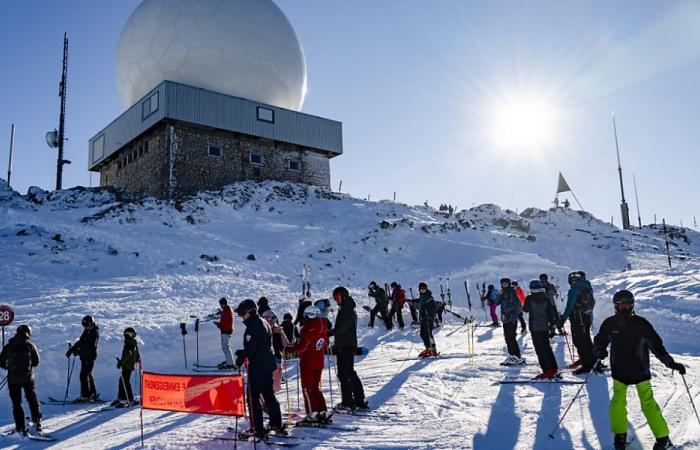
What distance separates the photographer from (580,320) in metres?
9.84

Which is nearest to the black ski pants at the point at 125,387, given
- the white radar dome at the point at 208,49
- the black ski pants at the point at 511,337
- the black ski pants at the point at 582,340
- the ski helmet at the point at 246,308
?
the ski helmet at the point at 246,308

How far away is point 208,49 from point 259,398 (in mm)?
32732

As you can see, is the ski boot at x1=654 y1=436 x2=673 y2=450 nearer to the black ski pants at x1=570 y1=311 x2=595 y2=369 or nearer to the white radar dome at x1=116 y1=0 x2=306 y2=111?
the black ski pants at x1=570 y1=311 x2=595 y2=369

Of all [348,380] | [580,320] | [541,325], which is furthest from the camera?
[580,320]

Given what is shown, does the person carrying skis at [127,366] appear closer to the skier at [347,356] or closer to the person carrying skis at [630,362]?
the skier at [347,356]

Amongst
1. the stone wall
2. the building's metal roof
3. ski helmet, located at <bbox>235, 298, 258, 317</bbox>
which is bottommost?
ski helmet, located at <bbox>235, 298, 258, 317</bbox>

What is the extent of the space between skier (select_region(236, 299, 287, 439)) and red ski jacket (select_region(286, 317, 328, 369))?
63cm

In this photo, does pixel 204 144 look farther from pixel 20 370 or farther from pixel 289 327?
pixel 20 370

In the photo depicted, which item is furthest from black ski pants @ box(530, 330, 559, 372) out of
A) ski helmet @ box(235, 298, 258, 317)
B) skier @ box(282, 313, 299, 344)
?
skier @ box(282, 313, 299, 344)

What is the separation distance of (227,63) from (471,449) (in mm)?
34014

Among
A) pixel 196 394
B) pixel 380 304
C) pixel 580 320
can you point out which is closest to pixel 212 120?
pixel 380 304

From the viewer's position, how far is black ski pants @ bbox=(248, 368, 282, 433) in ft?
20.4

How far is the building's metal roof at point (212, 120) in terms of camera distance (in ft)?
110

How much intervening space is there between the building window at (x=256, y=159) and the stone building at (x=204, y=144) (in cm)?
7
